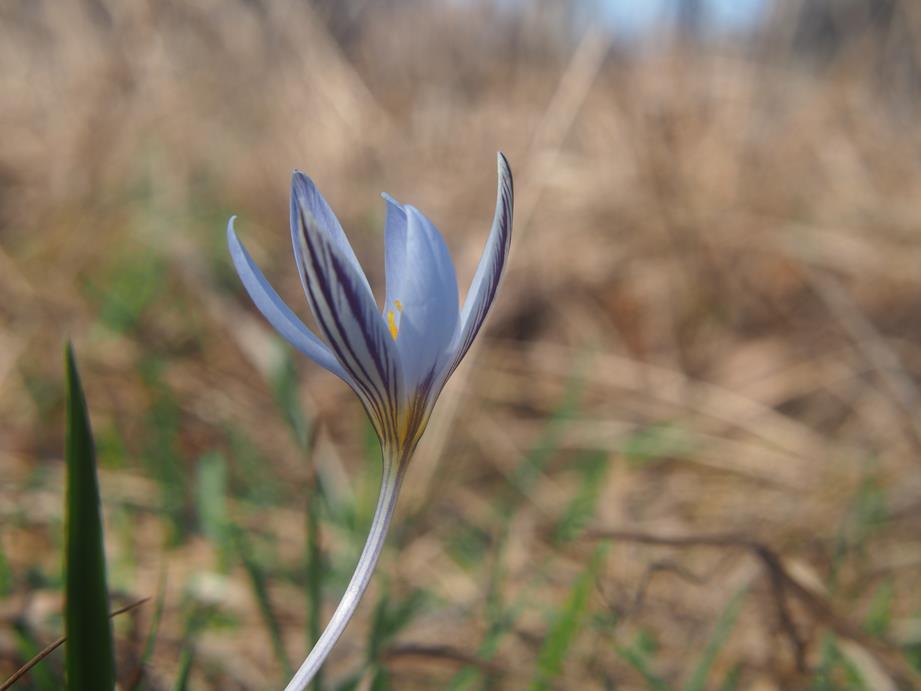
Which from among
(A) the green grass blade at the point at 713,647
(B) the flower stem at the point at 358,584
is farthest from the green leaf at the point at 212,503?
(B) the flower stem at the point at 358,584

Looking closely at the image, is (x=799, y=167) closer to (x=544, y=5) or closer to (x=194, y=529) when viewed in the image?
(x=544, y=5)

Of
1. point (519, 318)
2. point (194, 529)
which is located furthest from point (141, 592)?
point (519, 318)

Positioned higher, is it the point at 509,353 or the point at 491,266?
the point at 509,353

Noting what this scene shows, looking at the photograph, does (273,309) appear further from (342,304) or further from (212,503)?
(212,503)

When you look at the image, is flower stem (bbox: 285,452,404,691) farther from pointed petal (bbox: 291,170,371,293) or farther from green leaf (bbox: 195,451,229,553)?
green leaf (bbox: 195,451,229,553)

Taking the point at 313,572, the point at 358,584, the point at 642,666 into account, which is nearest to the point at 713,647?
the point at 642,666

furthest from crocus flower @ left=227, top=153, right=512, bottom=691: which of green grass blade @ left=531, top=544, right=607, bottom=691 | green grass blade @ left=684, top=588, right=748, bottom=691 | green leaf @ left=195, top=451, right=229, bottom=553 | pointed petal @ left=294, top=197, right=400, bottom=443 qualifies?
green leaf @ left=195, top=451, right=229, bottom=553

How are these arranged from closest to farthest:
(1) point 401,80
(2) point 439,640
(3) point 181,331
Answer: (2) point 439,640 → (3) point 181,331 → (1) point 401,80
